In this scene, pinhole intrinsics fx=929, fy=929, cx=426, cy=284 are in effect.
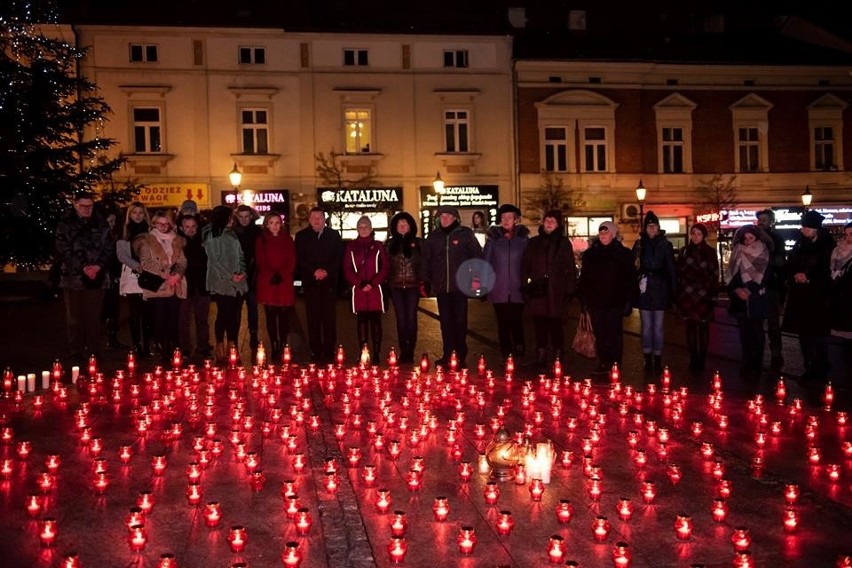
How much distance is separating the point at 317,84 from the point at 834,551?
3210 centimetres

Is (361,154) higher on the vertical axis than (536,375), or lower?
higher

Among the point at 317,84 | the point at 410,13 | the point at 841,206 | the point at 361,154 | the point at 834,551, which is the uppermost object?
the point at 410,13

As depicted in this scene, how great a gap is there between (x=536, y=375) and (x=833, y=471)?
4959 millimetres

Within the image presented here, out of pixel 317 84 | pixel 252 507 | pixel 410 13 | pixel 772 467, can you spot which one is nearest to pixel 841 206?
pixel 410 13

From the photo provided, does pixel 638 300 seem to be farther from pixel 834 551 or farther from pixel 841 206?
pixel 841 206

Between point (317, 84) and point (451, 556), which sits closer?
point (451, 556)

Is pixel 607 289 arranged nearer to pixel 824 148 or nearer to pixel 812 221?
pixel 812 221

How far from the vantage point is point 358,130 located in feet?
117

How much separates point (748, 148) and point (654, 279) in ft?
99.0

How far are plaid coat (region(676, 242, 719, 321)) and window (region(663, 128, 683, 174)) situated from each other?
27.9 m

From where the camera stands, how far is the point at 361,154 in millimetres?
35250

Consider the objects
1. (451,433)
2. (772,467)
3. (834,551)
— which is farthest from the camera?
(451,433)

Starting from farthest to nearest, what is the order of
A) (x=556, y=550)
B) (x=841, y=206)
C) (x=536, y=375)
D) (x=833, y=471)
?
(x=841, y=206), (x=536, y=375), (x=833, y=471), (x=556, y=550)

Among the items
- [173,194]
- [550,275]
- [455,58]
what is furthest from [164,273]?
[455,58]
